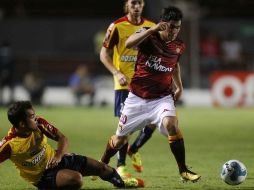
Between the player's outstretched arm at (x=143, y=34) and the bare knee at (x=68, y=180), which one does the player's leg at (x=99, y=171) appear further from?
the player's outstretched arm at (x=143, y=34)

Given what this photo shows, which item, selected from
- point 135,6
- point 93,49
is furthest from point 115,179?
point 93,49

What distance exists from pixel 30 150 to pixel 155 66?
1.79m

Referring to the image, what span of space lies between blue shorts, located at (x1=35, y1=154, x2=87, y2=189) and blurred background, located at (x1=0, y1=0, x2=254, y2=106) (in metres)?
15.0

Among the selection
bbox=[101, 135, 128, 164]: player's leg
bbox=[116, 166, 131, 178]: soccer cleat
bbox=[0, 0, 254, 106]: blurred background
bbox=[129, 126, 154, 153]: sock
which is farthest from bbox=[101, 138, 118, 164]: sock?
bbox=[0, 0, 254, 106]: blurred background

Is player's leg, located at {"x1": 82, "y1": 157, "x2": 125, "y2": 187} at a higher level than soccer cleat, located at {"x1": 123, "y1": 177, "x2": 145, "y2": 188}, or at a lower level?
higher

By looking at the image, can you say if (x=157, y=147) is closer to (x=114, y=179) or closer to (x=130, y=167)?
(x=130, y=167)

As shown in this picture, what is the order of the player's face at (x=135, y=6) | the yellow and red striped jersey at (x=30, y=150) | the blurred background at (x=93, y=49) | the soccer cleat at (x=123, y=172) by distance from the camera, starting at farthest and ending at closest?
the blurred background at (x=93, y=49) → the player's face at (x=135, y=6) → the soccer cleat at (x=123, y=172) → the yellow and red striped jersey at (x=30, y=150)

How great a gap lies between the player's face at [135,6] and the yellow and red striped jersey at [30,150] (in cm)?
242

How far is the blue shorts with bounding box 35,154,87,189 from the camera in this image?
25.1 ft

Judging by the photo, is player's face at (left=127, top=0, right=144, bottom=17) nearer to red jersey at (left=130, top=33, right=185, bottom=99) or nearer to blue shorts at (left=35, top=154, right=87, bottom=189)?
red jersey at (left=130, top=33, right=185, bottom=99)

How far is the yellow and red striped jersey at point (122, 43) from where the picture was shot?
940cm

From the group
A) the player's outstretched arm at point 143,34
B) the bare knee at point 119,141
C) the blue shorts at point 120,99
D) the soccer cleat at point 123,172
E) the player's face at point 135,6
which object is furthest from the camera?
the blue shorts at point 120,99

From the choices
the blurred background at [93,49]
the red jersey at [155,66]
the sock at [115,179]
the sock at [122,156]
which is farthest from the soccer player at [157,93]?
the blurred background at [93,49]

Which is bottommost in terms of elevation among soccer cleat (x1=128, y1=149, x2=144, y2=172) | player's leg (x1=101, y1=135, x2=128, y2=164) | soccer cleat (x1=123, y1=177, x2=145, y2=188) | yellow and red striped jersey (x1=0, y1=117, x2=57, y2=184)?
soccer cleat (x1=128, y1=149, x2=144, y2=172)
